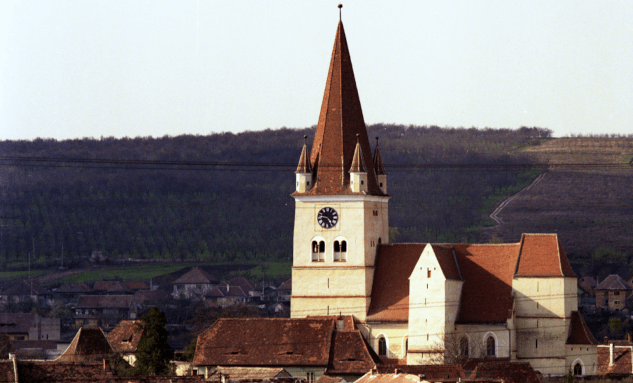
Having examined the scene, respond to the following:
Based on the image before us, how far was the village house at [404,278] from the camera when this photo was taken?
253ft

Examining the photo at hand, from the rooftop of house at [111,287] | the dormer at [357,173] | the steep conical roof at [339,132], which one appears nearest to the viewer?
the dormer at [357,173]

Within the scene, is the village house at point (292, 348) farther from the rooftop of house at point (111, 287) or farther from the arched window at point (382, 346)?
the rooftop of house at point (111, 287)

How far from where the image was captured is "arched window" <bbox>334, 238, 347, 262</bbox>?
271 ft

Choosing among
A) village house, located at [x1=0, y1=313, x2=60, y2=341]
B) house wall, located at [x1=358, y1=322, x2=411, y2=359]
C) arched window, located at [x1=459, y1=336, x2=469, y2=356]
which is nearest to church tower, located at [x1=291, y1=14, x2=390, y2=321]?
house wall, located at [x1=358, y1=322, x2=411, y2=359]

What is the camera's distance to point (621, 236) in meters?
177

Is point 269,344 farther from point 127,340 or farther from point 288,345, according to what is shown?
point 127,340

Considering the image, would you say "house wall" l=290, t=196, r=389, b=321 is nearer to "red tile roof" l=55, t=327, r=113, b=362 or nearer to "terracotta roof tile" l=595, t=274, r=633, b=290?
"red tile roof" l=55, t=327, r=113, b=362

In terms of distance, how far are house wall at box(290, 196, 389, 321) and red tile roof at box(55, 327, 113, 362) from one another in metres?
13.7

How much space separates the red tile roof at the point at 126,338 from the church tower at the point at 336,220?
13017 mm

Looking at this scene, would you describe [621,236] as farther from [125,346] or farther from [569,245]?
[125,346]

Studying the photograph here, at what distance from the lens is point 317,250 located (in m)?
83.1

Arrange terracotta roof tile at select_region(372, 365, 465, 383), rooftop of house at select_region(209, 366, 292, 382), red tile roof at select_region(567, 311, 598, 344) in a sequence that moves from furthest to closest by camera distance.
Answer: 1. red tile roof at select_region(567, 311, 598, 344)
2. rooftop of house at select_region(209, 366, 292, 382)
3. terracotta roof tile at select_region(372, 365, 465, 383)

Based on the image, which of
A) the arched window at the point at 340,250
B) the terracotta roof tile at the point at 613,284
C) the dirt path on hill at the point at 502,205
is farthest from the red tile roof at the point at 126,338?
the dirt path on hill at the point at 502,205

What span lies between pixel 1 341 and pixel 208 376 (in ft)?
153
